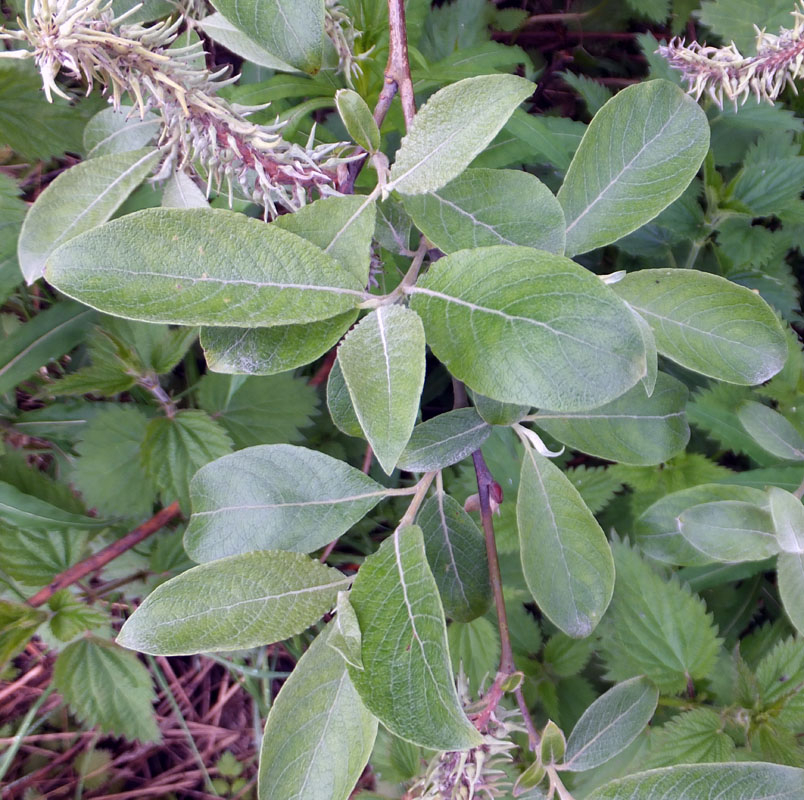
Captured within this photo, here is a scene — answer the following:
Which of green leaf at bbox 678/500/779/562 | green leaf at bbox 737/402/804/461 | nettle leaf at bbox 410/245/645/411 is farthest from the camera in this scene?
green leaf at bbox 737/402/804/461

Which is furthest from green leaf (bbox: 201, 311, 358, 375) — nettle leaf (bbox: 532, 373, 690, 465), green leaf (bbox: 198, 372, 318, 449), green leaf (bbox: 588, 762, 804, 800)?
green leaf (bbox: 198, 372, 318, 449)

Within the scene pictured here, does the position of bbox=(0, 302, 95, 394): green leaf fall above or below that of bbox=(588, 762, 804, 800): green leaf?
above

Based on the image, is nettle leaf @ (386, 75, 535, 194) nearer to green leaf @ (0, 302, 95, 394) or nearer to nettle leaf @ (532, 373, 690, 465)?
nettle leaf @ (532, 373, 690, 465)

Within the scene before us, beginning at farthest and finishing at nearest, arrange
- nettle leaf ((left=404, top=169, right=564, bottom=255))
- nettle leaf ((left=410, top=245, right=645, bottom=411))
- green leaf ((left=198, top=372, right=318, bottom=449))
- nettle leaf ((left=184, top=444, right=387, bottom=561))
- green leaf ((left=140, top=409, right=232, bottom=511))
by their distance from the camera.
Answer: green leaf ((left=198, top=372, right=318, bottom=449)) → green leaf ((left=140, top=409, right=232, bottom=511)) → nettle leaf ((left=184, top=444, right=387, bottom=561)) → nettle leaf ((left=404, top=169, right=564, bottom=255)) → nettle leaf ((left=410, top=245, right=645, bottom=411))

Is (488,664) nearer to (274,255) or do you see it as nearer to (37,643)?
(274,255)

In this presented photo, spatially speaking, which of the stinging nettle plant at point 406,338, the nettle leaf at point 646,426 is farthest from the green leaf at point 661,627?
the nettle leaf at point 646,426
